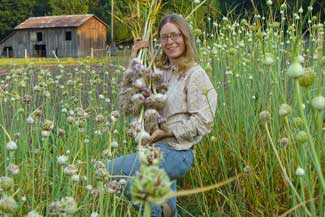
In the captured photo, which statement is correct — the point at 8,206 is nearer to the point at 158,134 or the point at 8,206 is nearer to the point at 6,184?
the point at 6,184

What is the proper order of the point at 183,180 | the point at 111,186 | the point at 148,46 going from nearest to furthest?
1. the point at 111,186
2. the point at 148,46
3. the point at 183,180

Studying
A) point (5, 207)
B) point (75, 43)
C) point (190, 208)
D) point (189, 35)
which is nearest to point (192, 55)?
point (189, 35)

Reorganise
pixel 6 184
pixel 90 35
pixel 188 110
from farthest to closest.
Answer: pixel 90 35 → pixel 188 110 → pixel 6 184

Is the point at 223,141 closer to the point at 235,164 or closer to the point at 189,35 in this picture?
the point at 235,164

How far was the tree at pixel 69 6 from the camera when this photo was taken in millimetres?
37938

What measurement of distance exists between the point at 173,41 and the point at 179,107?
304 millimetres

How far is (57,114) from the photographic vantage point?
368cm

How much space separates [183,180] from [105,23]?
108ft

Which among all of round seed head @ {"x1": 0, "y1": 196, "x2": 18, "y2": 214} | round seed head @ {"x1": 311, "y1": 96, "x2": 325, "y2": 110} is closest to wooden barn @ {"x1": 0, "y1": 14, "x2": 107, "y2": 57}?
round seed head @ {"x1": 0, "y1": 196, "x2": 18, "y2": 214}

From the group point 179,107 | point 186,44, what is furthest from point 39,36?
point 179,107

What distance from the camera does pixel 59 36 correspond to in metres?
32.4

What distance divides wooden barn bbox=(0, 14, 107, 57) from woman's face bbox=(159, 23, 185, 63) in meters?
29.2

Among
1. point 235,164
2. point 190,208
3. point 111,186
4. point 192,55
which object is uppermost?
point 192,55

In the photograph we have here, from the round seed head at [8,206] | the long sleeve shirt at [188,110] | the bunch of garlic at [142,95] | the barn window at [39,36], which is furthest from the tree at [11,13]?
the round seed head at [8,206]
